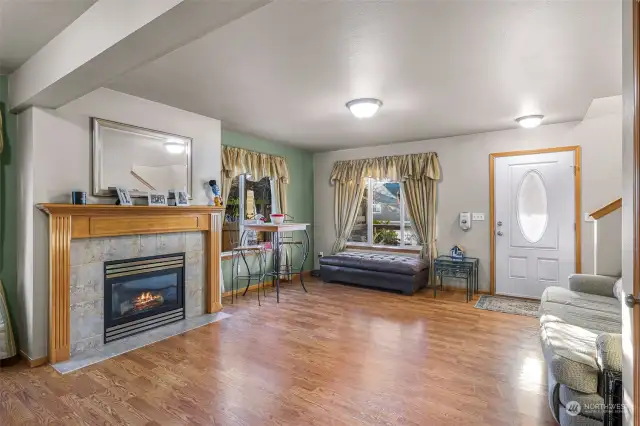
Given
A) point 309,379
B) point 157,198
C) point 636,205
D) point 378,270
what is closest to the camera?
point 636,205

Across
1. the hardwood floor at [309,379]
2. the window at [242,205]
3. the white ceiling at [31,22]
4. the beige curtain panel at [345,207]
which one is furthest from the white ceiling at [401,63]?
the hardwood floor at [309,379]

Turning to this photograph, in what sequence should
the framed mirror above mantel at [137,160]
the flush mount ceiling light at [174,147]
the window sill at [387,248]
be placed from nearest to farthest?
the framed mirror above mantel at [137,160]
the flush mount ceiling light at [174,147]
the window sill at [387,248]

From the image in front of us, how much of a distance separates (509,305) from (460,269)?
78 cm

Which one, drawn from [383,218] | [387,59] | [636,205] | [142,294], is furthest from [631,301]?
[383,218]

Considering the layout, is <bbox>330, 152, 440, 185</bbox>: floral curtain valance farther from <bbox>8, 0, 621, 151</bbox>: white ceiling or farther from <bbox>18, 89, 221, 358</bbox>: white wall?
<bbox>18, 89, 221, 358</bbox>: white wall

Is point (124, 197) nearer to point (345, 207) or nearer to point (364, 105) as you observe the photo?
point (364, 105)

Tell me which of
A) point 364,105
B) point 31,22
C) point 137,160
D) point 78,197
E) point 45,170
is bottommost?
point 78,197

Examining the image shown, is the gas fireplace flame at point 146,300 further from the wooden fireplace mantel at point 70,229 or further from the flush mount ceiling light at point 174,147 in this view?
the flush mount ceiling light at point 174,147

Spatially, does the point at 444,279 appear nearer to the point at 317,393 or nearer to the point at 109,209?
the point at 317,393

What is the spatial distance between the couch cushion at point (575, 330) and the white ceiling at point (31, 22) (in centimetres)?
330

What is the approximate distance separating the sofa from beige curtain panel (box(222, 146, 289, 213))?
13.0 ft

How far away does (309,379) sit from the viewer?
2.50 metres

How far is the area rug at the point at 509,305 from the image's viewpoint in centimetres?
416

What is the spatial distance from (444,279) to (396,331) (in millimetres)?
2266
